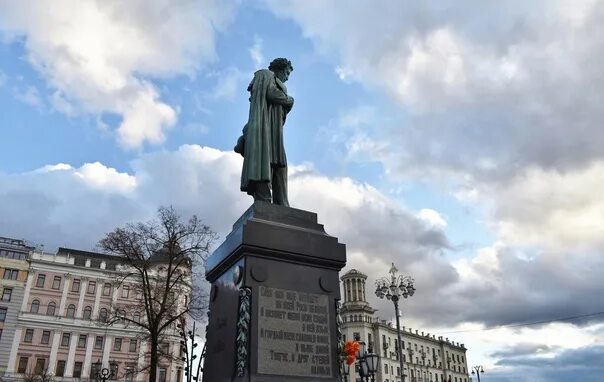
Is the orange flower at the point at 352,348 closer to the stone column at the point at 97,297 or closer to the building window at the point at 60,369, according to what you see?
the building window at the point at 60,369

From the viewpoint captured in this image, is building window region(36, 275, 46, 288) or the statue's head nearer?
the statue's head

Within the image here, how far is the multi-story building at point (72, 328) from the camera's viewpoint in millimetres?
54656

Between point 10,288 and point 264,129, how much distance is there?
5922 cm

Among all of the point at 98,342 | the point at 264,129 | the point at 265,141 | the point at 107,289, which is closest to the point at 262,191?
the point at 265,141

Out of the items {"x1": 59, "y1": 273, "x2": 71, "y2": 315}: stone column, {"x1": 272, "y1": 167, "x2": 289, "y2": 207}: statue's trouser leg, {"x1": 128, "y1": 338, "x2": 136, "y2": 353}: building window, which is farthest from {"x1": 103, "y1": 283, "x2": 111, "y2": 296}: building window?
{"x1": 272, "y1": 167, "x2": 289, "y2": 207}: statue's trouser leg

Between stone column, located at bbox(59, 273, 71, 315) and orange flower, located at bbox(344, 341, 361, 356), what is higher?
stone column, located at bbox(59, 273, 71, 315)

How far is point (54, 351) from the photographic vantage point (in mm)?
55500

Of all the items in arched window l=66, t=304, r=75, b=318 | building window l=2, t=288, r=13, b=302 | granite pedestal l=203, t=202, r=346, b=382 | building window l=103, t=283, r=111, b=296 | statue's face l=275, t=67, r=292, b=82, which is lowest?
granite pedestal l=203, t=202, r=346, b=382

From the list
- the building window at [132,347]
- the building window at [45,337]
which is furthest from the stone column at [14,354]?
the building window at [132,347]

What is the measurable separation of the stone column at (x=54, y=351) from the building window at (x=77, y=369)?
209 cm

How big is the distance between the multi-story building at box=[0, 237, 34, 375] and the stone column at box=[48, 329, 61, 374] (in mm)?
4146

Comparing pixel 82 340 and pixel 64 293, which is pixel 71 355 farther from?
pixel 64 293

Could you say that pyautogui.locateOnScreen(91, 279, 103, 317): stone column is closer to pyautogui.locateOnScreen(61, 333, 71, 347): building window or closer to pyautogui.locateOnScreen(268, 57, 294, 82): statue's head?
pyautogui.locateOnScreen(61, 333, 71, 347): building window

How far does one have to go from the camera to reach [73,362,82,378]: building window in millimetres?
55156
